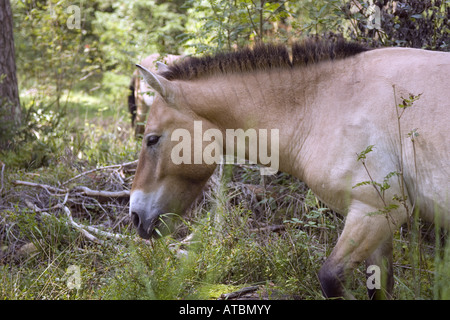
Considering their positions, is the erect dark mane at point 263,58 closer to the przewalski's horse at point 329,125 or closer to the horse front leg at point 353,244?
the przewalski's horse at point 329,125

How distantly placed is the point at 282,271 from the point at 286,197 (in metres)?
1.40

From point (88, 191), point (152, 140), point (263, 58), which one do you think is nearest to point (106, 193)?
point (88, 191)

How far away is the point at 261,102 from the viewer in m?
3.50

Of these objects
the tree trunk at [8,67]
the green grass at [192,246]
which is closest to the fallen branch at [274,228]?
the green grass at [192,246]

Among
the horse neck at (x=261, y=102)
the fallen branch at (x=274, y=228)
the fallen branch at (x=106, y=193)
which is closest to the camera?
the horse neck at (x=261, y=102)

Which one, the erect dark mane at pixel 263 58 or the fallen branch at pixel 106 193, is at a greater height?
the erect dark mane at pixel 263 58

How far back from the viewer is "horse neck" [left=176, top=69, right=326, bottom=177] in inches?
135

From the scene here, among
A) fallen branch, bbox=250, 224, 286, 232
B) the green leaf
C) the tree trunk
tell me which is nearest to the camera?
the green leaf

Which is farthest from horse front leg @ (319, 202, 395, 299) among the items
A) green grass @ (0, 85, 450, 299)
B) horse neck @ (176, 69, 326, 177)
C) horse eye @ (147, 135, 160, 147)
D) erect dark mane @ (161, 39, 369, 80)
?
horse eye @ (147, 135, 160, 147)

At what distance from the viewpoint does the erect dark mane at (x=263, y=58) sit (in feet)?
11.3

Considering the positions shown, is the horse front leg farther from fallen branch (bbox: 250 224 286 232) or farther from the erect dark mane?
fallen branch (bbox: 250 224 286 232)

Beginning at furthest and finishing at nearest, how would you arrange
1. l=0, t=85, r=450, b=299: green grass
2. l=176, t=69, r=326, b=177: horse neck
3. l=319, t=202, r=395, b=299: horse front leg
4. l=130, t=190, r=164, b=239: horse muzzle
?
l=130, t=190, r=164, b=239: horse muzzle
l=176, t=69, r=326, b=177: horse neck
l=0, t=85, r=450, b=299: green grass
l=319, t=202, r=395, b=299: horse front leg
